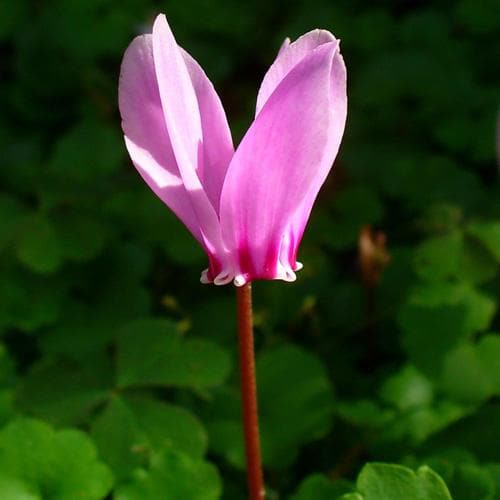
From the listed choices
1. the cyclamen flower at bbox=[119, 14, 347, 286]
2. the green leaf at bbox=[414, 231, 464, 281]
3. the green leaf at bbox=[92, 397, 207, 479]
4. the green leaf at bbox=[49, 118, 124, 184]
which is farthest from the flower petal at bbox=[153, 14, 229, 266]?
the green leaf at bbox=[49, 118, 124, 184]

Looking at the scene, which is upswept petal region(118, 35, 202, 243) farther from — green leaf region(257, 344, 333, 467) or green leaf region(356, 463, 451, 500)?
green leaf region(257, 344, 333, 467)

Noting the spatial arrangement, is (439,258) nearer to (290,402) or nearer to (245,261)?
(290,402)

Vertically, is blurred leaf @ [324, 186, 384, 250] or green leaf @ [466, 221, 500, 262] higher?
blurred leaf @ [324, 186, 384, 250]

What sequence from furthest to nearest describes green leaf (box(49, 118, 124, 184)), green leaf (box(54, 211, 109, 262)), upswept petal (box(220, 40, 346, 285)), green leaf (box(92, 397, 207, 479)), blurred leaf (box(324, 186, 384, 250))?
green leaf (box(49, 118, 124, 184)), blurred leaf (box(324, 186, 384, 250)), green leaf (box(54, 211, 109, 262)), green leaf (box(92, 397, 207, 479)), upswept petal (box(220, 40, 346, 285))

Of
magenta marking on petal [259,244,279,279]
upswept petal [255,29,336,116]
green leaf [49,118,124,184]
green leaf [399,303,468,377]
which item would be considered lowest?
green leaf [399,303,468,377]

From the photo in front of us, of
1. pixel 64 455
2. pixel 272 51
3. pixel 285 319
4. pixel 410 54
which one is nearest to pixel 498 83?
pixel 410 54

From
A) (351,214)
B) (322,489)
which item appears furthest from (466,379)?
(351,214)

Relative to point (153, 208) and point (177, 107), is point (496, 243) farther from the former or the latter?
point (177, 107)
